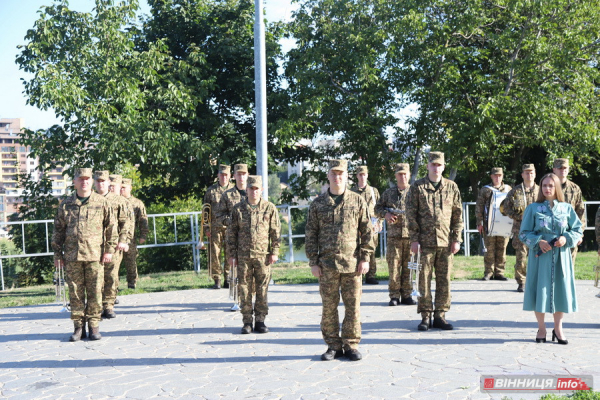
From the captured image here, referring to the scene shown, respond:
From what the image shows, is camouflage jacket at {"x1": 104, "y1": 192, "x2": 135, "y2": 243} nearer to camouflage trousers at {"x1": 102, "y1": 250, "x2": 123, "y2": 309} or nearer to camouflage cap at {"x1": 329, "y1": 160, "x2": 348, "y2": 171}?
camouflage trousers at {"x1": 102, "y1": 250, "x2": 123, "y2": 309}

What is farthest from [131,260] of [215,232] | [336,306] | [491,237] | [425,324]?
[491,237]

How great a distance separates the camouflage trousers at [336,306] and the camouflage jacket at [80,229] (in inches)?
138

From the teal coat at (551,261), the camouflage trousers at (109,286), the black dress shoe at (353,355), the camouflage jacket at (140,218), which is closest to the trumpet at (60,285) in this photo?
the camouflage trousers at (109,286)

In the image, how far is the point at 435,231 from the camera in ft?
28.1

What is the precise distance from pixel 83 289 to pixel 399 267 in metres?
5.17

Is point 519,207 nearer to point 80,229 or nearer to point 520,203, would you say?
point 520,203

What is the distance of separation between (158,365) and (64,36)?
36.5ft

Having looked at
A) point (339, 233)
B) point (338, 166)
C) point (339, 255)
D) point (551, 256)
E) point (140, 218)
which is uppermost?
point (338, 166)

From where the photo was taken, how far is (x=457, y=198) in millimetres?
8805

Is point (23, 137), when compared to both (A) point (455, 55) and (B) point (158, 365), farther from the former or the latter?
(A) point (455, 55)

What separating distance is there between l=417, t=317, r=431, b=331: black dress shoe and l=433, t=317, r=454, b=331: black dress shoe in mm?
103

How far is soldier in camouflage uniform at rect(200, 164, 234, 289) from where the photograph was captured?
41.1 feet

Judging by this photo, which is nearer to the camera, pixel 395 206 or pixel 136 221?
pixel 395 206

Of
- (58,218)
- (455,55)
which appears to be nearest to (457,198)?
(58,218)
